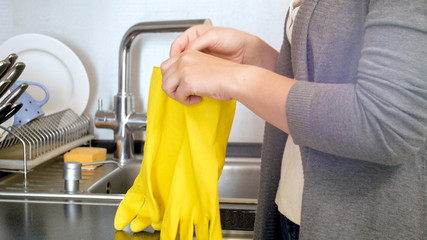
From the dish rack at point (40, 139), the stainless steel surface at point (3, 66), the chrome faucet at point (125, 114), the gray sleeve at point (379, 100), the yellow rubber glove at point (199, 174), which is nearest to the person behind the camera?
the gray sleeve at point (379, 100)

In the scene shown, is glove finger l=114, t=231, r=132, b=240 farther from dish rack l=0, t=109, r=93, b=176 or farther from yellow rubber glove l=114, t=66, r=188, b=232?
dish rack l=0, t=109, r=93, b=176

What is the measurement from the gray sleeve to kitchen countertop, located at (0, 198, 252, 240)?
16.3 inches

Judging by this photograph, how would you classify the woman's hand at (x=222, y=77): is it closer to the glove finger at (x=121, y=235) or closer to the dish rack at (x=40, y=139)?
the glove finger at (x=121, y=235)

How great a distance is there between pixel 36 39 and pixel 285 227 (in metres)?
1.08

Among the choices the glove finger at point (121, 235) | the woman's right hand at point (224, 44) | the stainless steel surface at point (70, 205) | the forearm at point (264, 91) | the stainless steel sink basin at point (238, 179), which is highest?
the woman's right hand at point (224, 44)

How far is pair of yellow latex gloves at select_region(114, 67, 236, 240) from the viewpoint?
0.70 m

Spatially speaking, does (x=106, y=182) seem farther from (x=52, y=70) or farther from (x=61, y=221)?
(x=52, y=70)

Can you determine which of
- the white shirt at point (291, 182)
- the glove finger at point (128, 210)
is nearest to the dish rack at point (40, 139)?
the glove finger at point (128, 210)

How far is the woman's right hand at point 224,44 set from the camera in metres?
0.70

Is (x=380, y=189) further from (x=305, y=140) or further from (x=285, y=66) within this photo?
(x=285, y=66)

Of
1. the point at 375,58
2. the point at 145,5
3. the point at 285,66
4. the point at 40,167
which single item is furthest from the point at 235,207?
the point at 145,5

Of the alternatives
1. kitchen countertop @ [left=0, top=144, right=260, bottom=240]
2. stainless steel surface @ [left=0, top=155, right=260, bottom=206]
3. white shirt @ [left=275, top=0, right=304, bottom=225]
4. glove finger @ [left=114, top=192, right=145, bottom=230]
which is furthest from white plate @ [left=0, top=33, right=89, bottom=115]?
white shirt @ [left=275, top=0, right=304, bottom=225]

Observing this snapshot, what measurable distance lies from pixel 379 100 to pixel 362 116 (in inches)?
1.0

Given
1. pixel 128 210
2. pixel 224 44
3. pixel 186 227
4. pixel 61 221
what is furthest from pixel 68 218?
pixel 224 44
